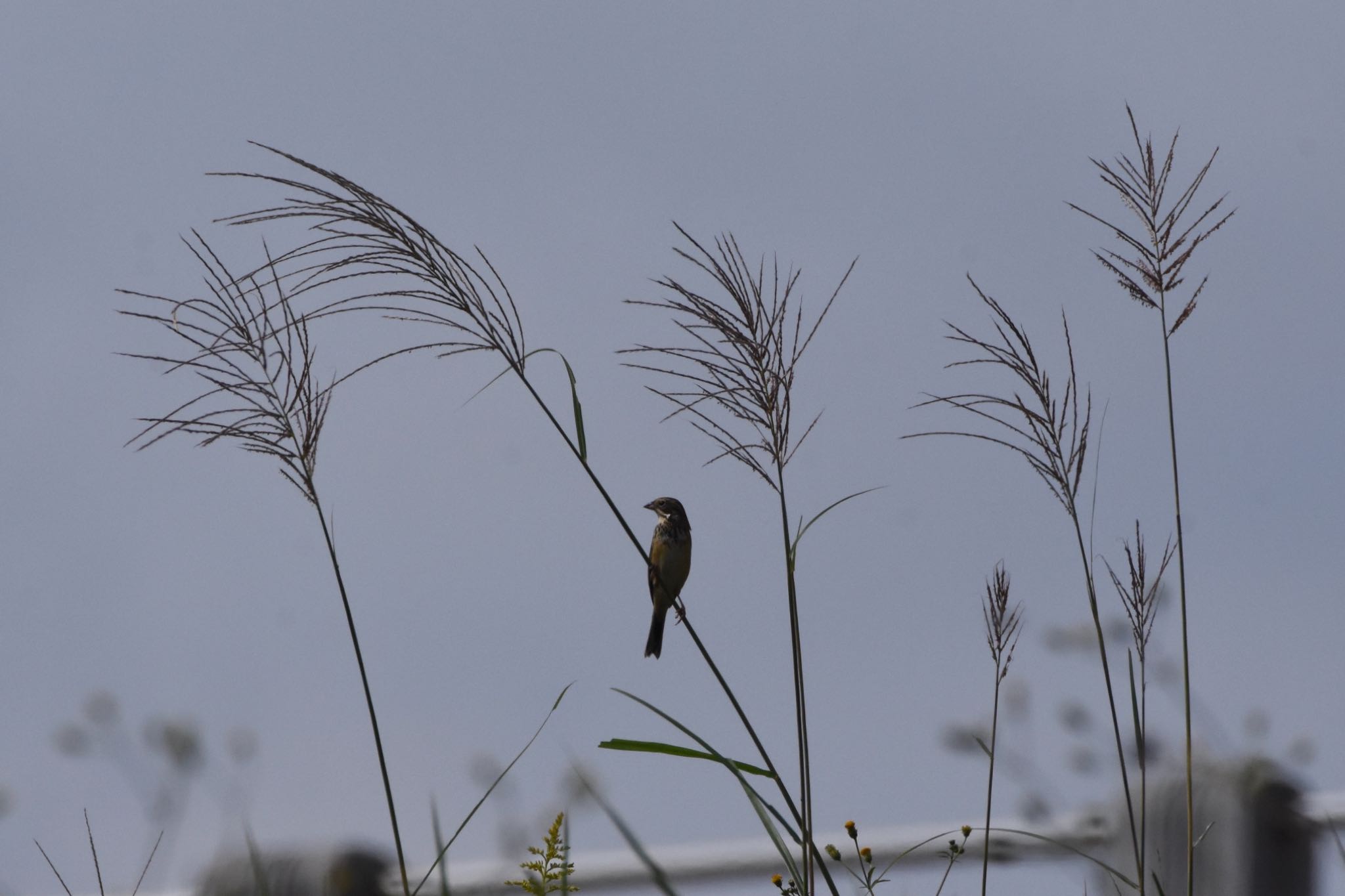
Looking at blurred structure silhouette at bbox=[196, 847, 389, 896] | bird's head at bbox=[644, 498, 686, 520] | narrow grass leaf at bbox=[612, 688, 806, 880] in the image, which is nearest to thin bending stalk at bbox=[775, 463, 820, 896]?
narrow grass leaf at bbox=[612, 688, 806, 880]

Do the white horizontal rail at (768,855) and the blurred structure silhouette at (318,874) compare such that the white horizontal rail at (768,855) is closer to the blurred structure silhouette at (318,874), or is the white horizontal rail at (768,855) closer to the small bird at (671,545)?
the blurred structure silhouette at (318,874)

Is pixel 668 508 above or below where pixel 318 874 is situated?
above

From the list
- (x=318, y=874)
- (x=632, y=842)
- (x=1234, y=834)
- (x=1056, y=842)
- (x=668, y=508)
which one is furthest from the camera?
(x=668, y=508)

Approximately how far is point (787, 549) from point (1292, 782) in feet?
2.97

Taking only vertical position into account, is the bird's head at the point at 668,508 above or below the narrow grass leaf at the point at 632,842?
above

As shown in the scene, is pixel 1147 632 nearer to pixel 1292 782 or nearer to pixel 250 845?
pixel 1292 782

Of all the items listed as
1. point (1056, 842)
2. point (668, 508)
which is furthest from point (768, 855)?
point (668, 508)

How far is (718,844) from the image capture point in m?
2.52

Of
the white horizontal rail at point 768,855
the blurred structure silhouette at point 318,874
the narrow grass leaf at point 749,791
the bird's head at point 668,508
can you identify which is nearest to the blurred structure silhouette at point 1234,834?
the white horizontal rail at point 768,855

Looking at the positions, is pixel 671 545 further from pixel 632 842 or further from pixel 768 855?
pixel 632 842

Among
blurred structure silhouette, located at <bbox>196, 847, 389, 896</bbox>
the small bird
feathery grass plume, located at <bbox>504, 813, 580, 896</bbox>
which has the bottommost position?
blurred structure silhouette, located at <bbox>196, 847, 389, 896</bbox>

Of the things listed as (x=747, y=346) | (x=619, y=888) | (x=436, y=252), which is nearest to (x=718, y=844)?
(x=619, y=888)

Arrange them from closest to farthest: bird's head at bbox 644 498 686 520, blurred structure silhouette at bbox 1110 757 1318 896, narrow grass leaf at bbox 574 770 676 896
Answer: narrow grass leaf at bbox 574 770 676 896
blurred structure silhouette at bbox 1110 757 1318 896
bird's head at bbox 644 498 686 520

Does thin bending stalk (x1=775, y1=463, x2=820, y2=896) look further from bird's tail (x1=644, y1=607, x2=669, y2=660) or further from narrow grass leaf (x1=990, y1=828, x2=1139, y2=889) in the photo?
bird's tail (x1=644, y1=607, x2=669, y2=660)
